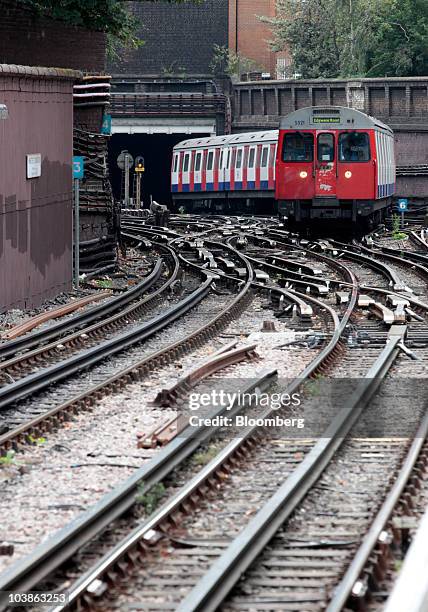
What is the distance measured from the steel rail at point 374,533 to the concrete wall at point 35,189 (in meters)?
9.83

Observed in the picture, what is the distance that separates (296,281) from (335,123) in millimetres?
10352

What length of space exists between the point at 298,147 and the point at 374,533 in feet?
82.3

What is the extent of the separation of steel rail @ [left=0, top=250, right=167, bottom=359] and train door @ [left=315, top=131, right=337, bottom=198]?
9.72 meters

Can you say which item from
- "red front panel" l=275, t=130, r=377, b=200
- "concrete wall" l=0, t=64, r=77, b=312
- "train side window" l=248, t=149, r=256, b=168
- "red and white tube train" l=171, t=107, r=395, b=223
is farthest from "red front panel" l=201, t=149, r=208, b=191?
"concrete wall" l=0, t=64, r=77, b=312

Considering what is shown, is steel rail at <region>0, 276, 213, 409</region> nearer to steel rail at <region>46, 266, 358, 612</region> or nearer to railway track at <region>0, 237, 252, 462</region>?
railway track at <region>0, 237, 252, 462</region>

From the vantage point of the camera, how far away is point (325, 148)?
31.8m

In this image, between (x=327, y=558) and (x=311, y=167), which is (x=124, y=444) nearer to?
(x=327, y=558)

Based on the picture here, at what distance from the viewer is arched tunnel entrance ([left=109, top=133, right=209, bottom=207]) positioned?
6188cm

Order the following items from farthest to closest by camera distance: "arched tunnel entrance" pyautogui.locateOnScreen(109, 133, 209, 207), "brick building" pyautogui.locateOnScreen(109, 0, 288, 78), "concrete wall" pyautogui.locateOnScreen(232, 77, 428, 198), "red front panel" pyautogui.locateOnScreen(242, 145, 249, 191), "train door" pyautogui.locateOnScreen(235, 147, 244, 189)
Answer: "brick building" pyautogui.locateOnScreen(109, 0, 288, 78) < "arched tunnel entrance" pyautogui.locateOnScreen(109, 133, 209, 207) < "concrete wall" pyautogui.locateOnScreen(232, 77, 428, 198) < "train door" pyautogui.locateOnScreen(235, 147, 244, 189) < "red front panel" pyautogui.locateOnScreen(242, 145, 249, 191)

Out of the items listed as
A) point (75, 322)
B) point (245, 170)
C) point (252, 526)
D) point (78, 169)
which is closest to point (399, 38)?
point (245, 170)

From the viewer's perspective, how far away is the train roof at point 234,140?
148 feet

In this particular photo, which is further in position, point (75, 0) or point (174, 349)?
point (75, 0)

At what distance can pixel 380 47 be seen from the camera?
61.4m

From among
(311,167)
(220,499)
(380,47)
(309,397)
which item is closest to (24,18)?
(311,167)
